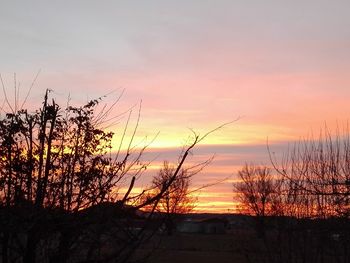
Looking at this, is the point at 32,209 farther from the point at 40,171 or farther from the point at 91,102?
the point at 91,102

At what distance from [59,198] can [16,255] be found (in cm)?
58

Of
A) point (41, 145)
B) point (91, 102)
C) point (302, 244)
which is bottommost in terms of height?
point (302, 244)

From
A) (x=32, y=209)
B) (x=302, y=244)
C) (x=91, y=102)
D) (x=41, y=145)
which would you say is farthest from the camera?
(x=302, y=244)

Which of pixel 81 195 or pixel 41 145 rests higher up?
pixel 41 145

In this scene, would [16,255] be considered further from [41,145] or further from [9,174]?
[41,145]

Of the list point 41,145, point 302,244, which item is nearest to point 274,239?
point 302,244

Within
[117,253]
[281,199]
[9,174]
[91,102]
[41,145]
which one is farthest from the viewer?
[281,199]

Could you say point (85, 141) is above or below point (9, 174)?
above

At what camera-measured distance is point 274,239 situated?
52.1ft

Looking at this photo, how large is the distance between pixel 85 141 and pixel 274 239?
35.3 ft

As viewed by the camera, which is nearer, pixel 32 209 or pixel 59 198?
pixel 32 209

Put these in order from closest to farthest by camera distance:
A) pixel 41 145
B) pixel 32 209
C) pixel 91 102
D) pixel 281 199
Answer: pixel 32 209 < pixel 41 145 < pixel 91 102 < pixel 281 199

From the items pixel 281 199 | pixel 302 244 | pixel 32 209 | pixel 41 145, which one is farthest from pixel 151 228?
pixel 281 199

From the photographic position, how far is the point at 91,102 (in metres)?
6.75
